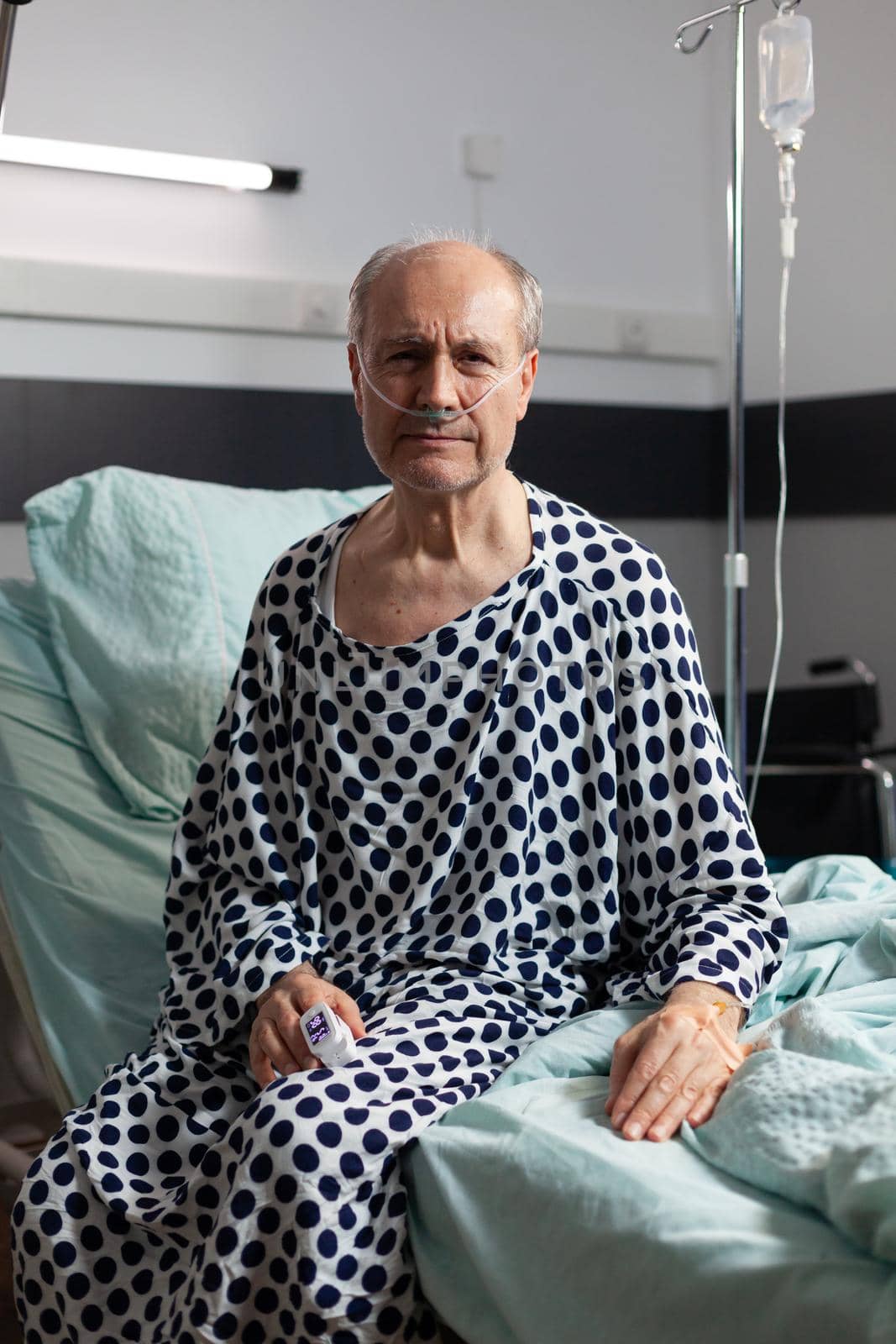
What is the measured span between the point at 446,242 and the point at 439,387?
17cm

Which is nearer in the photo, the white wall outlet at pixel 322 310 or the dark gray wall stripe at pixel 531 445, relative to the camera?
the dark gray wall stripe at pixel 531 445

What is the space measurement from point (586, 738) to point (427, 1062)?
40 cm

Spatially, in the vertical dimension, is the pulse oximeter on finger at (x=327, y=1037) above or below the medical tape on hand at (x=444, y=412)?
below

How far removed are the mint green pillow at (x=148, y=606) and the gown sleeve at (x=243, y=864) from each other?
1.44 ft

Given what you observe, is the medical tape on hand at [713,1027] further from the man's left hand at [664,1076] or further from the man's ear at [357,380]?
the man's ear at [357,380]

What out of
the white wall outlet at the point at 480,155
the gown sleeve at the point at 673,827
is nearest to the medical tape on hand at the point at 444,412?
the gown sleeve at the point at 673,827

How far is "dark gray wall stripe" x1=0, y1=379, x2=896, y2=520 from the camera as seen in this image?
2.84m

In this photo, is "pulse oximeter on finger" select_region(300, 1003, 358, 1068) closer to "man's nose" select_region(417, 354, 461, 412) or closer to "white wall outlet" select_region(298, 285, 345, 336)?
"man's nose" select_region(417, 354, 461, 412)

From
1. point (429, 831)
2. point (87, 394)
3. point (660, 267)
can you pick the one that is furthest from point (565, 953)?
point (660, 267)

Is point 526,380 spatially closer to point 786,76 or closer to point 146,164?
point 786,76

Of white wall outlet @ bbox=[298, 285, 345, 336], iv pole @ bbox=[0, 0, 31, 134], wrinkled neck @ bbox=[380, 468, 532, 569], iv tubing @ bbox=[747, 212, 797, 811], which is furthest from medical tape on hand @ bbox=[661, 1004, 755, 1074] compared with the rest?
white wall outlet @ bbox=[298, 285, 345, 336]

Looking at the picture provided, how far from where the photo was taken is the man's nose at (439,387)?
1555mm

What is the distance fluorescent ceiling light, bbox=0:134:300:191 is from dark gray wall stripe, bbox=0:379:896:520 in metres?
0.42

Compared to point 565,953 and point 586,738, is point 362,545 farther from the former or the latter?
point 565,953
